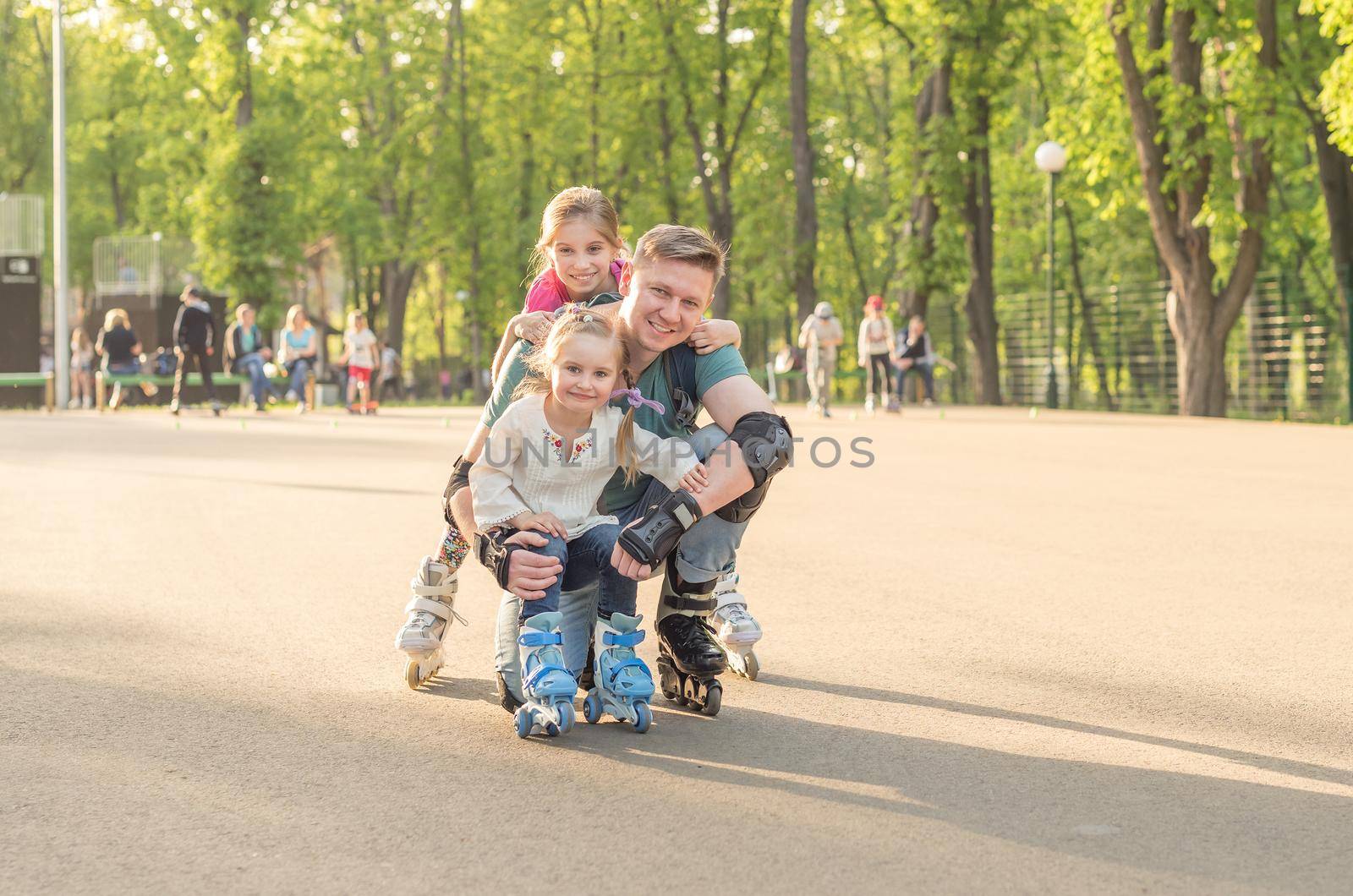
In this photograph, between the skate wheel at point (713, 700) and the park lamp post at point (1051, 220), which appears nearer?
the skate wheel at point (713, 700)

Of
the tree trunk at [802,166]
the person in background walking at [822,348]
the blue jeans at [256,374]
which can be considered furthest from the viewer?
the tree trunk at [802,166]

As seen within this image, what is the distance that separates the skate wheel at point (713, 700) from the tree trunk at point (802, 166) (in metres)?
31.2

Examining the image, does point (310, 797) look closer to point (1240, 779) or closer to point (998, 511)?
point (1240, 779)

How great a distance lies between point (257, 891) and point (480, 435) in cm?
193

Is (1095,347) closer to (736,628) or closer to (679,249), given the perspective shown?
(736,628)

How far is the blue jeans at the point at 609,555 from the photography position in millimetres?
4906

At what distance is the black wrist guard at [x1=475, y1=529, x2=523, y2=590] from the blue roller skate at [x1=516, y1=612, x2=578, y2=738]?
0.15 m

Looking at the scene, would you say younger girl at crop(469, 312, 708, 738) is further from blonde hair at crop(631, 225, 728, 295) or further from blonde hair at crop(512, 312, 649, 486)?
blonde hair at crop(631, 225, 728, 295)

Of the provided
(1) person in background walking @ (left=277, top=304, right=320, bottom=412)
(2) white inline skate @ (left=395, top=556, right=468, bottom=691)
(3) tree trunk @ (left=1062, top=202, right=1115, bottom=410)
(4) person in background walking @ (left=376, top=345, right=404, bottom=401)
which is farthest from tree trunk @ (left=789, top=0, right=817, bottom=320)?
(2) white inline skate @ (left=395, top=556, right=468, bottom=691)

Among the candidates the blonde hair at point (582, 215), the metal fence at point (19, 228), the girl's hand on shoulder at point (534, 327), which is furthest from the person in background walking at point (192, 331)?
the girl's hand on shoulder at point (534, 327)

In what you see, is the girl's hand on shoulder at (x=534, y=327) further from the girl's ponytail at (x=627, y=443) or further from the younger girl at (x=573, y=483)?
the girl's ponytail at (x=627, y=443)

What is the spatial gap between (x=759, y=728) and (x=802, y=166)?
3188 centimetres

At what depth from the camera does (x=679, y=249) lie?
4.89 metres

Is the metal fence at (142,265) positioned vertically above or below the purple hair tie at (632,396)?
above
